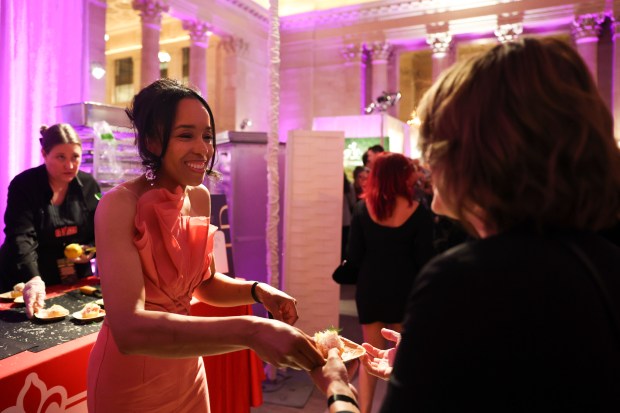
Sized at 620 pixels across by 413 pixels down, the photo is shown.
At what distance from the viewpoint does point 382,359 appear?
4.76ft

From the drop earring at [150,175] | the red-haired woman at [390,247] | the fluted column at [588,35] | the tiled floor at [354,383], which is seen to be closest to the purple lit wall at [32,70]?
the tiled floor at [354,383]

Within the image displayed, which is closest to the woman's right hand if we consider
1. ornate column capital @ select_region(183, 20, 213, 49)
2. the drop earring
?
the drop earring

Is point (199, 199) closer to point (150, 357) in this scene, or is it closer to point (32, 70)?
point (150, 357)

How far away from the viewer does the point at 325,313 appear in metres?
4.93

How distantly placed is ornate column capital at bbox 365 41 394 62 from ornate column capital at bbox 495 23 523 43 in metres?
3.23

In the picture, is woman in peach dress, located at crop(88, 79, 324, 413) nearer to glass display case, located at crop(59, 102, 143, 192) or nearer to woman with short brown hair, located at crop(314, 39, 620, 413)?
woman with short brown hair, located at crop(314, 39, 620, 413)

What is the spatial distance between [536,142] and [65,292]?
2.65m

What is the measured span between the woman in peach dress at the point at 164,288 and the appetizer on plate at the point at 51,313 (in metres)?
0.83

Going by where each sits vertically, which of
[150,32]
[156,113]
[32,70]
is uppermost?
[150,32]

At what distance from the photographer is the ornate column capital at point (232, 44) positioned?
47.6 ft

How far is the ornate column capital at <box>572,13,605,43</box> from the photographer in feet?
40.4

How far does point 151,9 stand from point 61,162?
1045 centimetres

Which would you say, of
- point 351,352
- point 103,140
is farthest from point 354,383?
point 103,140

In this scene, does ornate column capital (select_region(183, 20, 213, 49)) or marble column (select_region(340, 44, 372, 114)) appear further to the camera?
marble column (select_region(340, 44, 372, 114))
